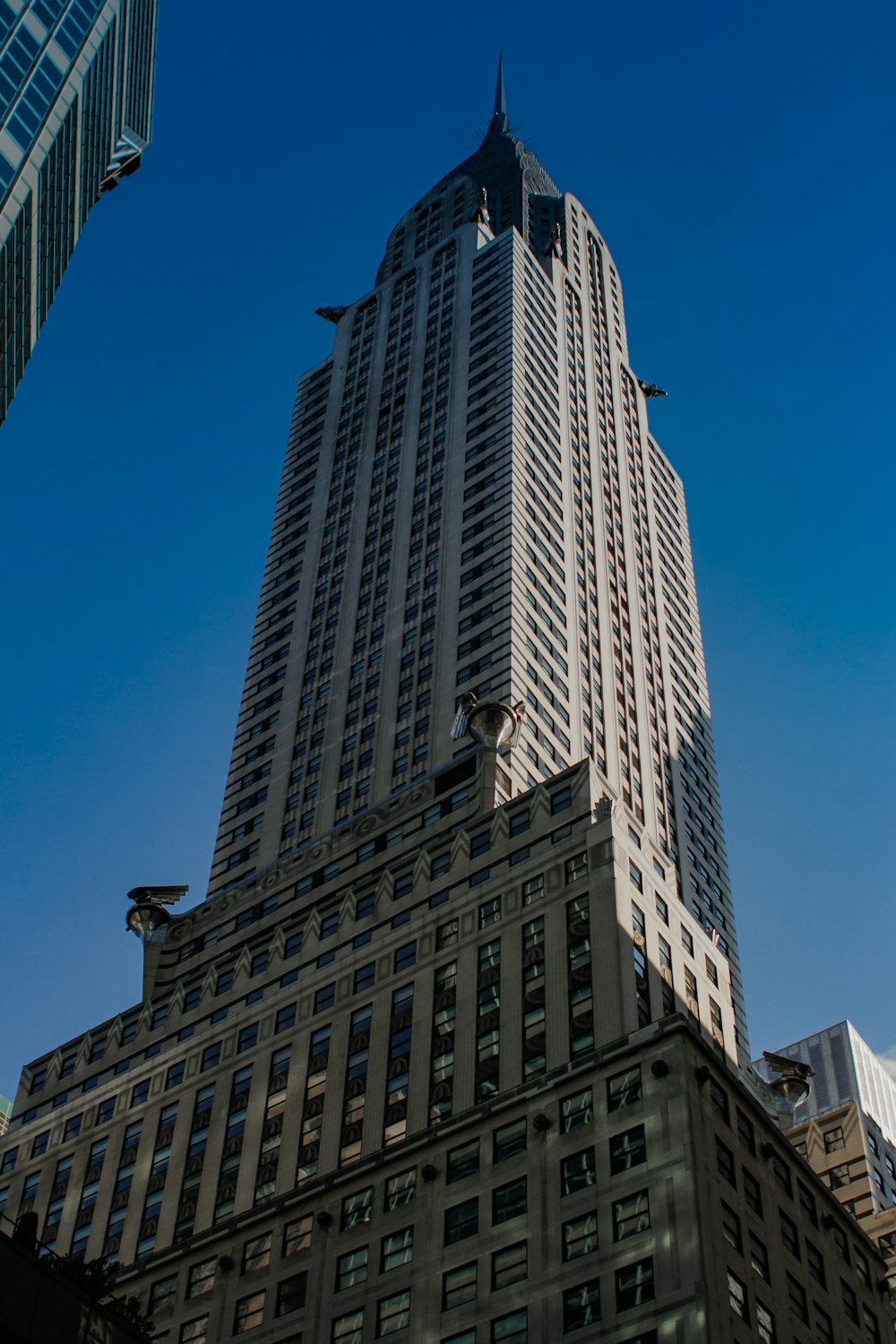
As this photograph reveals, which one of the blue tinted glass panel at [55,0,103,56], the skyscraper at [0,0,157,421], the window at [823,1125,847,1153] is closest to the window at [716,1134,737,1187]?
the skyscraper at [0,0,157,421]

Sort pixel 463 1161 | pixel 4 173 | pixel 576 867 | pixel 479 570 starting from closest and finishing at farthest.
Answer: pixel 463 1161 < pixel 4 173 < pixel 576 867 < pixel 479 570

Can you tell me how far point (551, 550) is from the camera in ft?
414

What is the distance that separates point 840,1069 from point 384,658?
10662cm

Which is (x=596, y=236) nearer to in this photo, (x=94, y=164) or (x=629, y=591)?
(x=629, y=591)

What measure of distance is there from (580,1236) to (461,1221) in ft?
21.3

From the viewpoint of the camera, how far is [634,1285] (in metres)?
60.4

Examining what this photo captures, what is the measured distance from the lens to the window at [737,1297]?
6094 centimetres

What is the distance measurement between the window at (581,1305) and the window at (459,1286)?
476cm

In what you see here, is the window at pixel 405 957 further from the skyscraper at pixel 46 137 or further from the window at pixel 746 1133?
the skyscraper at pixel 46 137

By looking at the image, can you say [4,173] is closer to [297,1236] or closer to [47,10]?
[47,10]

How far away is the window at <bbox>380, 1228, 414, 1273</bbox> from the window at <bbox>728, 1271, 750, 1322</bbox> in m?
14.1

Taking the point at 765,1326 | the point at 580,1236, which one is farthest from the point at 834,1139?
the point at 580,1236

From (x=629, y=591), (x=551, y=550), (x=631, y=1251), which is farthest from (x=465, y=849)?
(x=629, y=591)

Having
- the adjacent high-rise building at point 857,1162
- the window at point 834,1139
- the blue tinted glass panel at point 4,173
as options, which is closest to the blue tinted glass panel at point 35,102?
the blue tinted glass panel at point 4,173
